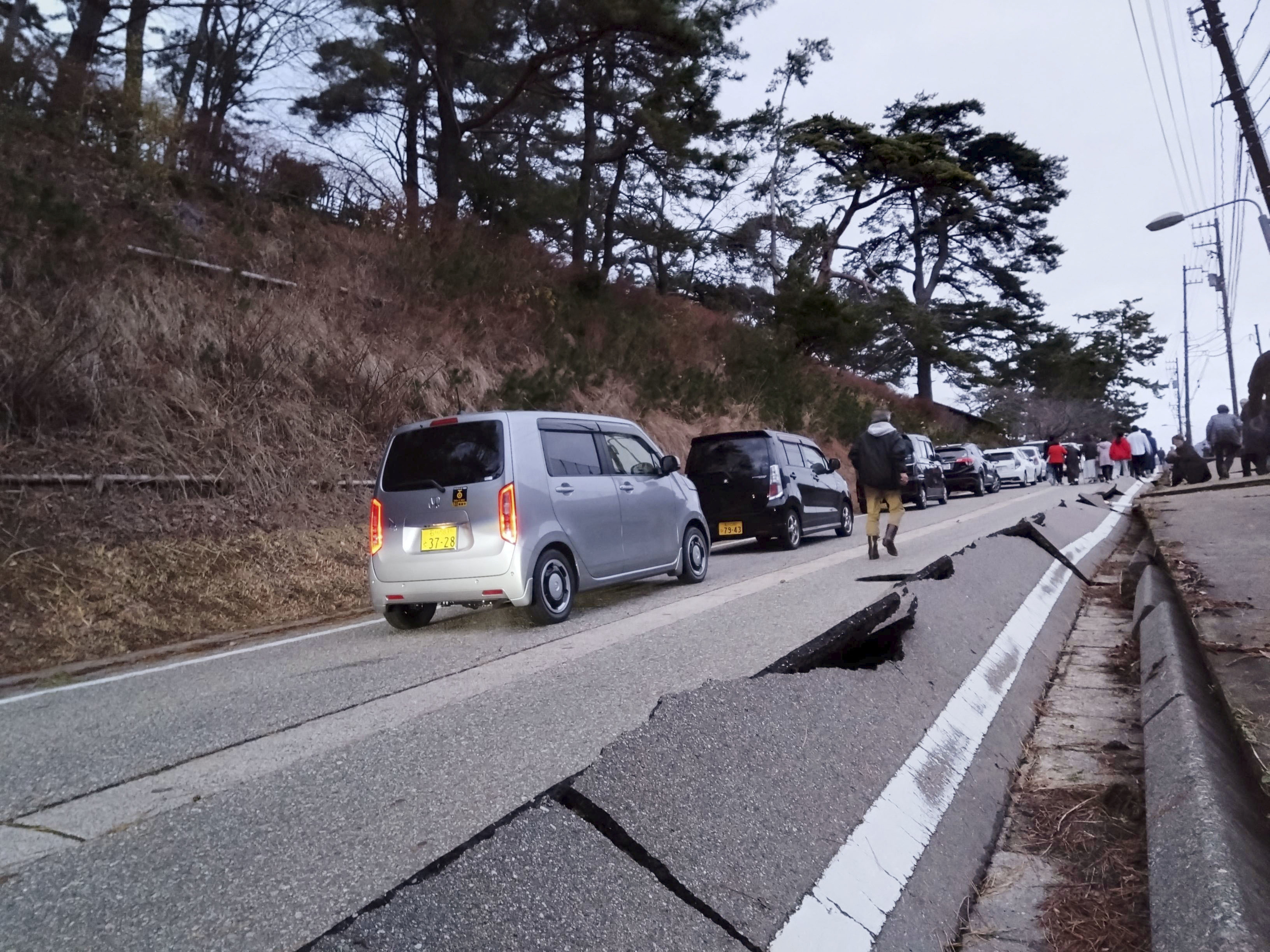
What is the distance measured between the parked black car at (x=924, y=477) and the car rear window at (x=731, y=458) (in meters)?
9.78

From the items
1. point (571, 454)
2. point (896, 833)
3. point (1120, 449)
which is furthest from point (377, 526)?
point (1120, 449)

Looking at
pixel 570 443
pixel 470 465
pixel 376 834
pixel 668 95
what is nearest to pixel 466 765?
pixel 376 834

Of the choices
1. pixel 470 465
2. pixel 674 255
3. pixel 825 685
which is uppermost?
pixel 674 255

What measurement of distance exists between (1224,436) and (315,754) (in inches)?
863

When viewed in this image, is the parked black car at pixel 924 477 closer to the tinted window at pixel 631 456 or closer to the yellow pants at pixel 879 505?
the yellow pants at pixel 879 505

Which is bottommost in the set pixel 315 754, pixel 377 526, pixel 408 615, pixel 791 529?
pixel 315 754

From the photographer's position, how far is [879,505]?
12500 mm

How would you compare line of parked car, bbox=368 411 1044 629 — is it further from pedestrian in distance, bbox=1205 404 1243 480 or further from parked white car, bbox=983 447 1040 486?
parked white car, bbox=983 447 1040 486

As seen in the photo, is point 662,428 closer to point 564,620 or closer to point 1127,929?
point 564,620

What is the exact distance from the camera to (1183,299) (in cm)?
7194

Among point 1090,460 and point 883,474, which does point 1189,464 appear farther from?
point 1090,460

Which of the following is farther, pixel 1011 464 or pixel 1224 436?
pixel 1011 464

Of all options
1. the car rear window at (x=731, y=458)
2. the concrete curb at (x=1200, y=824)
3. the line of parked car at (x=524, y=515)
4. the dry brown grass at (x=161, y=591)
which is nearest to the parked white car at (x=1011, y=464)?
the car rear window at (x=731, y=458)

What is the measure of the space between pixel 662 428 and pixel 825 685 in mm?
18229
